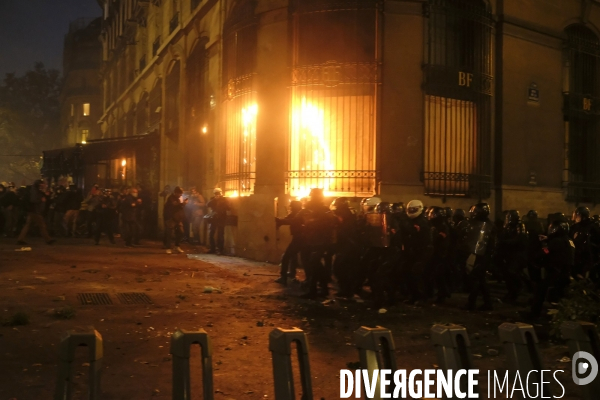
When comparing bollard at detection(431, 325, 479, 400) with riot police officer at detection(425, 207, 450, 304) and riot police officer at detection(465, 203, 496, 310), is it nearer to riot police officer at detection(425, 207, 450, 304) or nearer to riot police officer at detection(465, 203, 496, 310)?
riot police officer at detection(465, 203, 496, 310)

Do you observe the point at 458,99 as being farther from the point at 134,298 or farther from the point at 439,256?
the point at 134,298

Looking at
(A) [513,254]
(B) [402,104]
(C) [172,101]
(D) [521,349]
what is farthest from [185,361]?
(C) [172,101]

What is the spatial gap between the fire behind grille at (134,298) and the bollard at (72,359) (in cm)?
626

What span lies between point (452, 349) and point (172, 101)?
22.6 meters

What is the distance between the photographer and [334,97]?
15117mm

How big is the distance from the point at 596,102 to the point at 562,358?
14060mm

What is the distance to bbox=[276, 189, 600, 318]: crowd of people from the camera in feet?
33.2

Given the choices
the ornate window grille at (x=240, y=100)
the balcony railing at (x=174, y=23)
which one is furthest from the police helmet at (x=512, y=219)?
the balcony railing at (x=174, y=23)

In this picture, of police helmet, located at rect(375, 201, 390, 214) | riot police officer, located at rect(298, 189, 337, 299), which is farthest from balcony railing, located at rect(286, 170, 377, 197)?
police helmet, located at rect(375, 201, 390, 214)

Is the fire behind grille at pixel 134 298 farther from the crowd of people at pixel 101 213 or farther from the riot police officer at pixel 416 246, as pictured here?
the crowd of people at pixel 101 213

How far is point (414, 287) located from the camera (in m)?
10.6

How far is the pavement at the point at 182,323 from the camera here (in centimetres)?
594

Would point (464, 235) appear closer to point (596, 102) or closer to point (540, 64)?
point (540, 64)

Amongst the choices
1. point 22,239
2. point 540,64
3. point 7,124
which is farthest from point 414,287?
point 7,124
